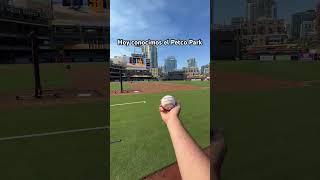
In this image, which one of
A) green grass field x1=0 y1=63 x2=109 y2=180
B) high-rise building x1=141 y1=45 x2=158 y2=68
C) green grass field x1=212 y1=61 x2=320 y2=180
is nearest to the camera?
high-rise building x1=141 y1=45 x2=158 y2=68

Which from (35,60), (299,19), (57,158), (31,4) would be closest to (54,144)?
(57,158)

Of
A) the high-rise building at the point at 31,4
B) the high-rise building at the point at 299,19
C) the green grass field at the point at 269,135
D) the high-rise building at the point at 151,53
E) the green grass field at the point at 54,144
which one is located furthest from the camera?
the high-rise building at the point at 299,19

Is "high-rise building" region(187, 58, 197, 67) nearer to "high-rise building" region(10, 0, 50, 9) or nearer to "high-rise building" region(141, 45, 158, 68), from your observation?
"high-rise building" region(141, 45, 158, 68)

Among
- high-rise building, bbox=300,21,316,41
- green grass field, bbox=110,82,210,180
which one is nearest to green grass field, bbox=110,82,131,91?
green grass field, bbox=110,82,210,180

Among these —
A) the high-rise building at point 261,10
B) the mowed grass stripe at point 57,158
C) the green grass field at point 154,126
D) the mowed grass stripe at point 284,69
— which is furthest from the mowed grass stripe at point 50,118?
the high-rise building at point 261,10

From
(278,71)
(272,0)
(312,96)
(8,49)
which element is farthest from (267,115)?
(272,0)

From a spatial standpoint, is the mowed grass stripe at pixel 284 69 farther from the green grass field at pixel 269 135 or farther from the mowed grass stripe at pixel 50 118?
the mowed grass stripe at pixel 50 118
